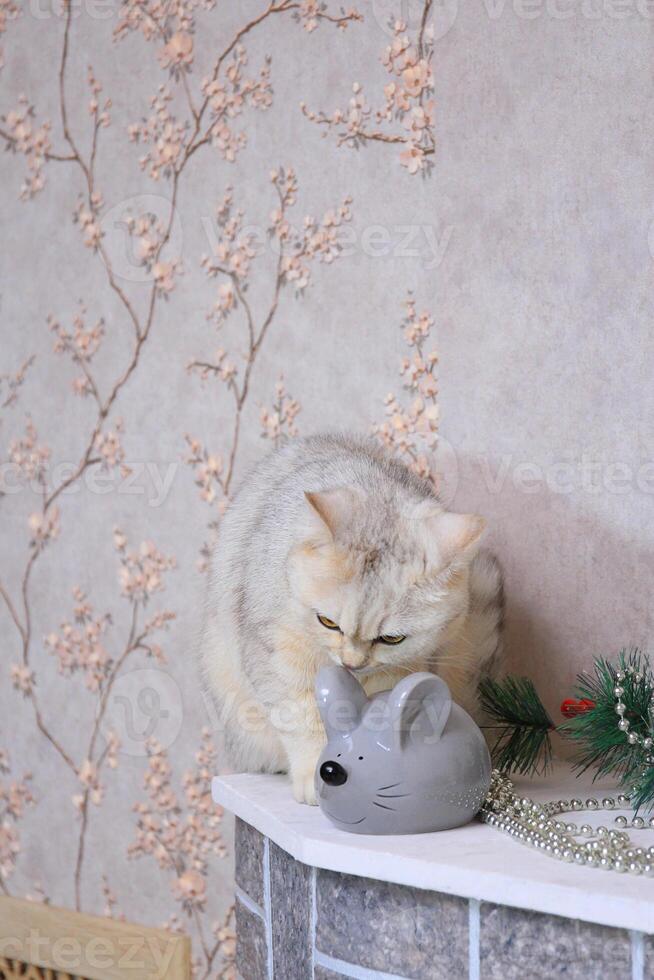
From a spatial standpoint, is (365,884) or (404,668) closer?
(365,884)

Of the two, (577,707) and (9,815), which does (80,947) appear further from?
(577,707)

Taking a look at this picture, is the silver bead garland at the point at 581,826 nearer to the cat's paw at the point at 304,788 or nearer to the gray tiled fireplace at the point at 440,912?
the gray tiled fireplace at the point at 440,912

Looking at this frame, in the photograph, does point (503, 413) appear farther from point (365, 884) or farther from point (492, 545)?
point (365, 884)

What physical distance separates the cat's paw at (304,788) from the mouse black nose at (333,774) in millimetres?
117

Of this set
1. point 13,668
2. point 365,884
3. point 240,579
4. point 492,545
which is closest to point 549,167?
point 492,545

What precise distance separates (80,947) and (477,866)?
1213mm

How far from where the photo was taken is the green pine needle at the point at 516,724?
107cm

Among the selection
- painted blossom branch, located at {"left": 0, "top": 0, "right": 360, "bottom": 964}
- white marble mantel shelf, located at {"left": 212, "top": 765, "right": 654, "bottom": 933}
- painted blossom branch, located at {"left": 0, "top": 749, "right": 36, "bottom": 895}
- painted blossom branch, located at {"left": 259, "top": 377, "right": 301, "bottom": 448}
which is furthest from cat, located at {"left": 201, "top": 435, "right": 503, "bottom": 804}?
painted blossom branch, located at {"left": 0, "top": 749, "right": 36, "bottom": 895}

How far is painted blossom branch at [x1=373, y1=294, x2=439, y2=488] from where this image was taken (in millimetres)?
1367

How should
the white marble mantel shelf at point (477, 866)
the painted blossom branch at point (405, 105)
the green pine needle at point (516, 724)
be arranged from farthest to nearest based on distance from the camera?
the painted blossom branch at point (405, 105) < the green pine needle at point (516, 724) < the white marble mantel shelf at point (477, 866)

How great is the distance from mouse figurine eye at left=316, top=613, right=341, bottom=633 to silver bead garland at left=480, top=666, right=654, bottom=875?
212 mm

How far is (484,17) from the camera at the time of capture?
4.24 ft

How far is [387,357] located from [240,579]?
1.51 feet

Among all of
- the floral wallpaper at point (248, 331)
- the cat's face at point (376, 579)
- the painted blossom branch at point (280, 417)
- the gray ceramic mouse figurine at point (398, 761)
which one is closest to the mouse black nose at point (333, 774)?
the gray ceramic mouse figurine at point (398, 761)
